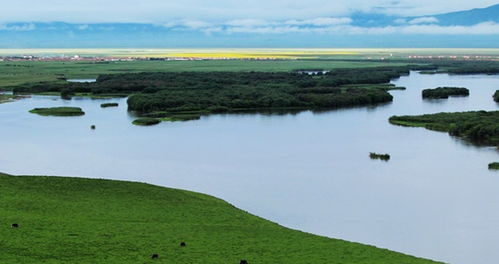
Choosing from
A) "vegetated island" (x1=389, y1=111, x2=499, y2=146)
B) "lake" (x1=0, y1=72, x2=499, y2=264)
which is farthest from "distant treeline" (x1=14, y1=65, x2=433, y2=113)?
"vegetated island" (x1=389, y1=111, x2=499, y2=146)

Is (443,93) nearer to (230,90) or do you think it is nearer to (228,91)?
(230,90)

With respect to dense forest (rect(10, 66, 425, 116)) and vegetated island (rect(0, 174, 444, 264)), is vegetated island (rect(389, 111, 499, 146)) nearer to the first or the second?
dense forest (rect(10, 66, 425, 116))

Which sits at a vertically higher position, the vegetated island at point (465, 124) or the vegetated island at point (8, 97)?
the vegetated island at point (465, 124)

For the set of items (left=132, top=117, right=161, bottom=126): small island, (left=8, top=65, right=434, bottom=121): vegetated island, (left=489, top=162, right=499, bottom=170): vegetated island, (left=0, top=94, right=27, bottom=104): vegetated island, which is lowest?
(left=0, top=94, right=27, bottom=104): vegetated island

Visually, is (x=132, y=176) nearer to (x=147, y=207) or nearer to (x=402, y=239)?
(x=147, y=207)

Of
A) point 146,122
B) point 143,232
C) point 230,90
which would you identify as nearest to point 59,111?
point 146,122

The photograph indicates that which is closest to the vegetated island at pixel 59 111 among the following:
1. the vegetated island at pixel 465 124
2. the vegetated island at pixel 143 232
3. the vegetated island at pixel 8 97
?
the vegetated island at pixel 8 97

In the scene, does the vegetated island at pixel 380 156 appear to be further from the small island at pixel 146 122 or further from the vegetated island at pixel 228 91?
the vegetated island at pixel 228 91

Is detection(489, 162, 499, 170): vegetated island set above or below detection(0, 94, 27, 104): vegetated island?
above
